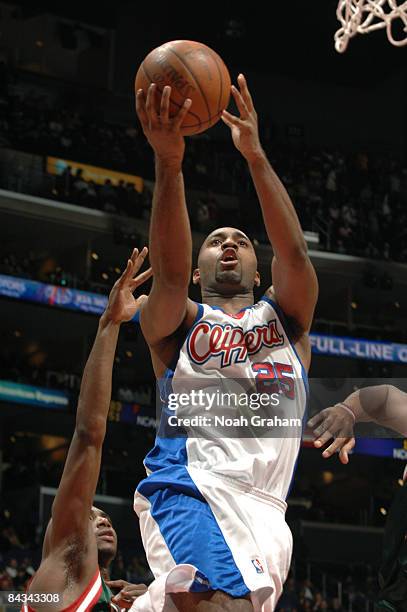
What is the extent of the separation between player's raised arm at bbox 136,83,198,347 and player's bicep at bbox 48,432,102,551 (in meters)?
0.66

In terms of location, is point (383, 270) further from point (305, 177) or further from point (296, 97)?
point (296, 97)

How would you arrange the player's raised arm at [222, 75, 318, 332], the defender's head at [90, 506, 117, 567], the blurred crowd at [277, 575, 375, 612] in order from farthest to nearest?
the blurred crowd at [277, 575, 375, 612] → the defender's head at [90, 506, 117, 567] → the player's raised arm at [222, 75, 318, 332]

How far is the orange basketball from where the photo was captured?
3.71m

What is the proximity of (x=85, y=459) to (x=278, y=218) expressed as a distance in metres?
1.20

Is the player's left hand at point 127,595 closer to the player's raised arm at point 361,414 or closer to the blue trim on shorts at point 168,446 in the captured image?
the blue trim on shorts at point 168,446

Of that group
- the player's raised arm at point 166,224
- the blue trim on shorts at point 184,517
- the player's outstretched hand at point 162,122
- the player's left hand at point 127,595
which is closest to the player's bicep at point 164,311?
the player's raised arm at point 166,224

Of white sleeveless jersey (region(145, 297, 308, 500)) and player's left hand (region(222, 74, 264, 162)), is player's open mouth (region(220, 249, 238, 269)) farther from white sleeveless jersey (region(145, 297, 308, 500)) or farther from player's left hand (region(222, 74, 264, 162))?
player's left hand (region(222, 74, 264, 162))

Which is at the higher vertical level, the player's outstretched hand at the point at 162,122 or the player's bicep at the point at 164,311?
the player's outstretched hand at the point at 162,122

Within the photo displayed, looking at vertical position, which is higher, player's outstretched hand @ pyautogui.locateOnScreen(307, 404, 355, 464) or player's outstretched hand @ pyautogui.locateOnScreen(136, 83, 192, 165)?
player's outstretched hand @ pyautogui.locateOnScreen(136, 83, 192, 165)

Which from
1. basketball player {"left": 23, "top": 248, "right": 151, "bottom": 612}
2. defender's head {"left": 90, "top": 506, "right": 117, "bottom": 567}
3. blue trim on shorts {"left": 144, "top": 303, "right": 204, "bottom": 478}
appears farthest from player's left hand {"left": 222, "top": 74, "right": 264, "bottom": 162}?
defender's head {"left": 90, "top": 506, "right": 117, "bottom": 567}

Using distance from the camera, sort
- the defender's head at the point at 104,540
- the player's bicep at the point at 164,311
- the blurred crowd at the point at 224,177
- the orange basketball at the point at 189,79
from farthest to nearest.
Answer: the blurred crowd at the point at 224,177 → the defender's head at the point at 104,540 → the player's bicep at the point at 164,311 → the orange basketball at the point at 189,79

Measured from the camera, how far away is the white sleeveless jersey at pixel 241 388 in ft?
12.3

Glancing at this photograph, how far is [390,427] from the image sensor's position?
3.75 m

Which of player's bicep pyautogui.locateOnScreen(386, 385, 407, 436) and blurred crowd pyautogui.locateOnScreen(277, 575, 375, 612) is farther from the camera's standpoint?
blurred crowd pyautogui.locateOnScreen(277, 575, 375, 612)
